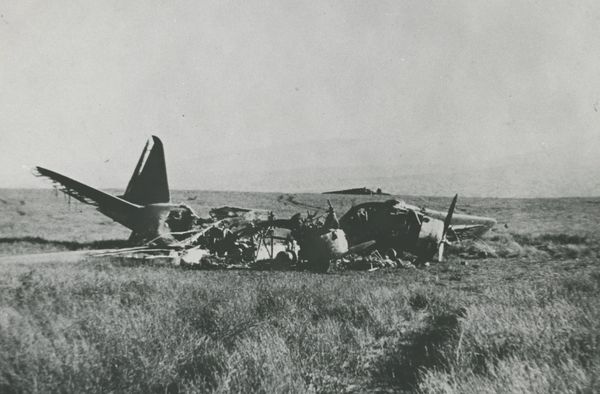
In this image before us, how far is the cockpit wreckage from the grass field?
167 inches

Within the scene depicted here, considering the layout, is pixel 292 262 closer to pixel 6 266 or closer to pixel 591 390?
pixel 6 266

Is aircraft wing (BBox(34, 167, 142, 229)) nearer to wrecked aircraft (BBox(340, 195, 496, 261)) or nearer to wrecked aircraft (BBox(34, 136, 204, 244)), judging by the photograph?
wrecked aircraft (BBox(34, 136, 204, 244))

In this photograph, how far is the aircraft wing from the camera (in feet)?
45.6

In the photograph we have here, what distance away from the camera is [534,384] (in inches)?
135

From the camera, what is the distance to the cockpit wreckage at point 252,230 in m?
13.4

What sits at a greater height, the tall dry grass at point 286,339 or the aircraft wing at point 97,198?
the aircraft wing at point 97,198

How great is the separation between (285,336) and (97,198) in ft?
38.5

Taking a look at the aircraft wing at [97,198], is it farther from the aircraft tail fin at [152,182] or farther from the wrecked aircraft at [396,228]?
the wrecked aircraft at [396,228]

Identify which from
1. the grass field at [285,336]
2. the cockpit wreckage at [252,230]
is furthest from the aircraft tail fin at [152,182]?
the grass field at [285,336]

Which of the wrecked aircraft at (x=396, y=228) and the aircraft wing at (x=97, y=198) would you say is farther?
the wrecked aircraft at (x=396, y=228)

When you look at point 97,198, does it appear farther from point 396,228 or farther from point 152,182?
point 396,228

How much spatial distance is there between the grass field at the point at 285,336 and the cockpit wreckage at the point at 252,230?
13.9 feet

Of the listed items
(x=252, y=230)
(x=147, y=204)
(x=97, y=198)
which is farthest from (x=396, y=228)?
(x=97, y=198)

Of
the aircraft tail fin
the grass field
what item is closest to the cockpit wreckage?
the aircraft tail fin
